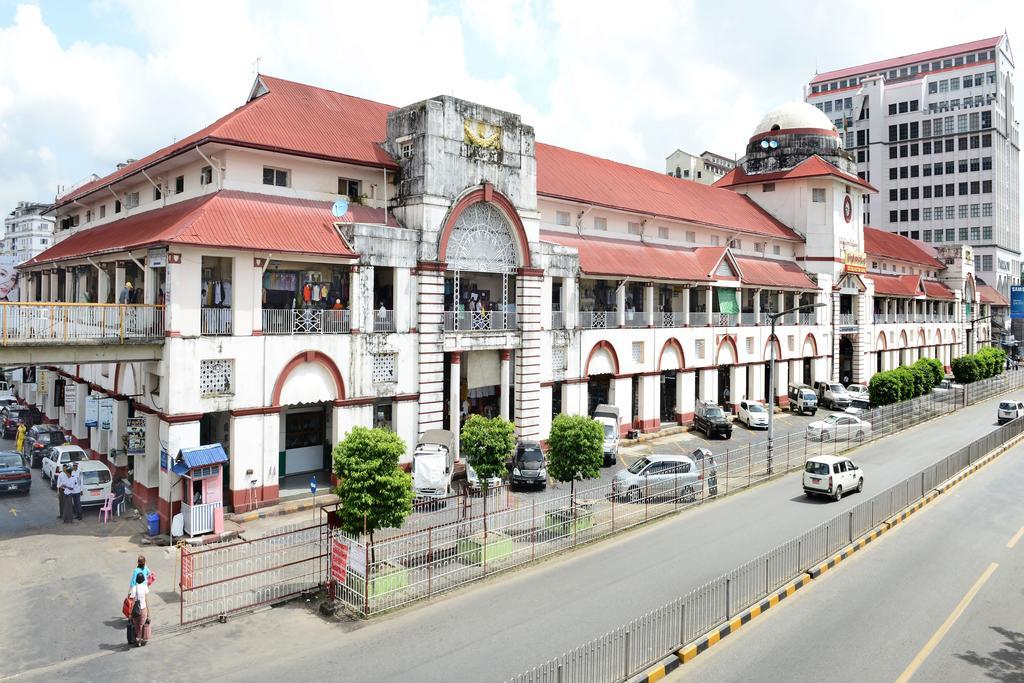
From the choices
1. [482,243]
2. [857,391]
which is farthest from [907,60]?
[482,243]

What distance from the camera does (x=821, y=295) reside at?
59281mm

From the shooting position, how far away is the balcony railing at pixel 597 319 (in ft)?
128

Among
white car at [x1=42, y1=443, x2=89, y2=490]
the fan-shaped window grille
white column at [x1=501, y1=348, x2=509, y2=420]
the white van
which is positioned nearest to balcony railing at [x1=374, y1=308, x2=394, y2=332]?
the fan-shaped window grille

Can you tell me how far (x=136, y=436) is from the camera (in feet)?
82.8

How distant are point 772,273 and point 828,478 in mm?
28779

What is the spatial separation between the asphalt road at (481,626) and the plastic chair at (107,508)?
37.9 feet

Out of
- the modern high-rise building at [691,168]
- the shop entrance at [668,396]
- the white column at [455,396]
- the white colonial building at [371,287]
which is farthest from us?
the modern high-rise building at [691,168]

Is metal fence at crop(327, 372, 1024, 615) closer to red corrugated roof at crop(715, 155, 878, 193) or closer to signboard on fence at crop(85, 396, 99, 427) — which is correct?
signboard on fence at crop(85, 396, 99, 427)

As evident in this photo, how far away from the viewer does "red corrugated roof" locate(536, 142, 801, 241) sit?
136ft

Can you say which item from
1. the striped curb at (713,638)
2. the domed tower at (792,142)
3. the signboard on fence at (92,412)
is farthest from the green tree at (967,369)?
the signboard on fence at (92,412)

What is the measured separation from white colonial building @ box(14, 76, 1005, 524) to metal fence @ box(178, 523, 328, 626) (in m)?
5.71

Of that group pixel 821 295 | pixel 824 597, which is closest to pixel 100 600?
pixel 824 597

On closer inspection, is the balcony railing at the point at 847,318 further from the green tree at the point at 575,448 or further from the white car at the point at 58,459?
the white car at the point at 58,459

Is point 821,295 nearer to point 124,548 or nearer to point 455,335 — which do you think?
point 455,335
